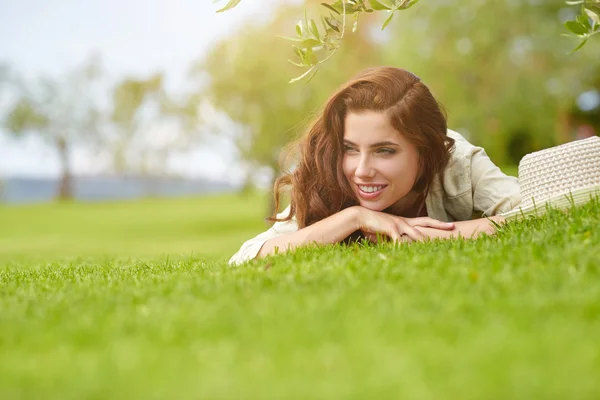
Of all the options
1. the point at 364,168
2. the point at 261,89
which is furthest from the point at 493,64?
the point at 364,168

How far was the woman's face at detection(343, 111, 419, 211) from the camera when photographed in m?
4.91

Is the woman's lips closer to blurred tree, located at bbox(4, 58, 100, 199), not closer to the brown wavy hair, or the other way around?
the brown wavy hair

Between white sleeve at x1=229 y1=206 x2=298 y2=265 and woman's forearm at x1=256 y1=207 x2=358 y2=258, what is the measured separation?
0.21ft

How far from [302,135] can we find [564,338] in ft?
12.8

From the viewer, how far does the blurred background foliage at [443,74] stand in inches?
813

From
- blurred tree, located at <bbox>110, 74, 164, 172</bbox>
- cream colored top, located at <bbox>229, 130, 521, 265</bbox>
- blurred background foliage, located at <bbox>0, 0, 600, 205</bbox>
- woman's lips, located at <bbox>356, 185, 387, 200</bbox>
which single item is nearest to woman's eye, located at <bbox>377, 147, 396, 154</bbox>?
woman's lips, located at <bbox>356, 185, 387, 200</bbox>

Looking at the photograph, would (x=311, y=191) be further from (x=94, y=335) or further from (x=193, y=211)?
(x=193, y=211)

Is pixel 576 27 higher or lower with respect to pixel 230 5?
lower

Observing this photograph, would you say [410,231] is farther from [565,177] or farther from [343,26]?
[343,26]

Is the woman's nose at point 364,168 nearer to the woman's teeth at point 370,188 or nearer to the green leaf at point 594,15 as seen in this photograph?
the woman's teeth at point 370,188

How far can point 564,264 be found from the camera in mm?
3080

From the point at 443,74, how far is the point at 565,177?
660 inches

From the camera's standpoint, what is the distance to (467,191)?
539 cm

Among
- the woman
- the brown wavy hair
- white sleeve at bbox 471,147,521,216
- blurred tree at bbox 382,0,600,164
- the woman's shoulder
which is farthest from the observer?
blurred tree at bbox 382,0,600,164
